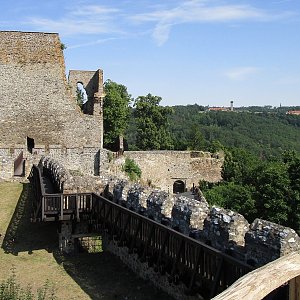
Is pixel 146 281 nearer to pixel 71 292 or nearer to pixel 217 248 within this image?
pixel 71 292

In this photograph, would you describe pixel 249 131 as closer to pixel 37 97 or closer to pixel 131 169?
pixel 131 169

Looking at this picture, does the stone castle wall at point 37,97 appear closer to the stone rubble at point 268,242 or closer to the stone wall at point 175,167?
Answer: the stone wall at point 175,167

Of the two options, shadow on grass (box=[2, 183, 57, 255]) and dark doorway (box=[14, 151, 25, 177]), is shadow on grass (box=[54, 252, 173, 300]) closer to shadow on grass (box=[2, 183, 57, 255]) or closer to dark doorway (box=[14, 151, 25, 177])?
shadow on grass (box=[2, 183, 57, 255])

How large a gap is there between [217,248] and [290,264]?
296cm

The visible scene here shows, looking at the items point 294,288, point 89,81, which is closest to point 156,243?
point 294,288

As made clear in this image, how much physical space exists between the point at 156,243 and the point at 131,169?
20.2m

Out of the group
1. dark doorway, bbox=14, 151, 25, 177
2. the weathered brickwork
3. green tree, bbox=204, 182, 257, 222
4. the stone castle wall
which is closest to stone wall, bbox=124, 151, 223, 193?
green tree, bbox=204, 182, 257, 222

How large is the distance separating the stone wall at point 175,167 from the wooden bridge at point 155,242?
16445mm

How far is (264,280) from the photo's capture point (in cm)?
546

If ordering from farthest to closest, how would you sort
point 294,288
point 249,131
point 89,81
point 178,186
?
point 249,131
point 178,186
point 89,81
point 294,288

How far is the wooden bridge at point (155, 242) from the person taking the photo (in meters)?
8.44

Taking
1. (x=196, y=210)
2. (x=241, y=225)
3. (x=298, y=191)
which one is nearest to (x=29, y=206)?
(x=196, y=210)

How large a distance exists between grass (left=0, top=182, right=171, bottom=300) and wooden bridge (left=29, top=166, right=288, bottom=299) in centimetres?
72

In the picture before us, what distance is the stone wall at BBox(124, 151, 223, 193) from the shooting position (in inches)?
1304
